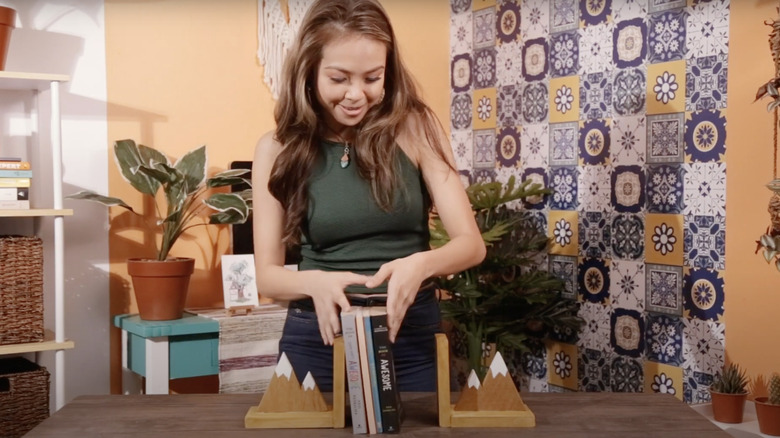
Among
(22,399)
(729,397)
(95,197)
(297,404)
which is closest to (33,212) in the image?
(95,197)

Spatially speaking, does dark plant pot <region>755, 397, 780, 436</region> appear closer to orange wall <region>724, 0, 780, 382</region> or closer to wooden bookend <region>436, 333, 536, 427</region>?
orange wall <region>724, 0, 780, 382</region>

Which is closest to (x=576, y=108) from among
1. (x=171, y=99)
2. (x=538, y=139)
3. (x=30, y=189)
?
(x=538, y=139)

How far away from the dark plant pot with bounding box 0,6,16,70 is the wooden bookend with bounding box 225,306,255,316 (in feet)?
3.74

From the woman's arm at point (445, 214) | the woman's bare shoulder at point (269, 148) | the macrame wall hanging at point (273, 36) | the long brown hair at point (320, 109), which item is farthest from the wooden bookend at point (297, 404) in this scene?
the macrame wall hanging at point (273, 36)

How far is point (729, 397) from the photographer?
253cm

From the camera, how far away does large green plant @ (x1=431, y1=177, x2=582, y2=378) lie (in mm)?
3242

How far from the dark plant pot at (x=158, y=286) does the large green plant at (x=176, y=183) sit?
71mm

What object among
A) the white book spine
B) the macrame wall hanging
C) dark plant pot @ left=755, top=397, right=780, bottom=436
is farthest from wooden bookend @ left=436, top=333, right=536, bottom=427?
the macrame wall hanging

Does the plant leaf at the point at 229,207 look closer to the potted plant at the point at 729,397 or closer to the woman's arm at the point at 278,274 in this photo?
the woman's arm at the point at 278,274

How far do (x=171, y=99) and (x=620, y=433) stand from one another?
Answer: 251cm

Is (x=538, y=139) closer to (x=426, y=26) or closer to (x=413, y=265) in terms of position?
(x=426, y=26)

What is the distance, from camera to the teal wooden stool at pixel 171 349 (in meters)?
2.96

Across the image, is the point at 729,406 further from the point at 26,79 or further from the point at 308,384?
the point at 26,79

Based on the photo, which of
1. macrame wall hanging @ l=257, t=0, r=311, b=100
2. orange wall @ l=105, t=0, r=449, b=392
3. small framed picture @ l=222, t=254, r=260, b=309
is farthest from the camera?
macrame wall hanging @ l=257, t=0, r=311, b=100
